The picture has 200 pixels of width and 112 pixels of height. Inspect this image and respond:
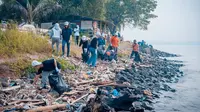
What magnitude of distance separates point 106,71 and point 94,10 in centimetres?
2027

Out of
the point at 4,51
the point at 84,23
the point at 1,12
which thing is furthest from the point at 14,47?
the point at 1,12

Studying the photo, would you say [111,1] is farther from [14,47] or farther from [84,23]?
[14,47]

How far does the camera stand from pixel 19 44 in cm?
1157

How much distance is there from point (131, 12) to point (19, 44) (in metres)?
32.9

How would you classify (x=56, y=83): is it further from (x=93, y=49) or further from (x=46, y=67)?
(x=93, y=49)

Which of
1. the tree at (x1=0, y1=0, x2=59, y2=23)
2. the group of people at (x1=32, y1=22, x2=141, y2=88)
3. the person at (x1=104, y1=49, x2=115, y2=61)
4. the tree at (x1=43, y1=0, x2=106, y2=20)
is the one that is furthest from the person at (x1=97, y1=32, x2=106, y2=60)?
the tree at (x1=43, y1=0, x2=106, y2=20)

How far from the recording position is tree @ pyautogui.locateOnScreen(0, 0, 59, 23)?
81.8 ft

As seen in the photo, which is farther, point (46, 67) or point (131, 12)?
point (131, 12)

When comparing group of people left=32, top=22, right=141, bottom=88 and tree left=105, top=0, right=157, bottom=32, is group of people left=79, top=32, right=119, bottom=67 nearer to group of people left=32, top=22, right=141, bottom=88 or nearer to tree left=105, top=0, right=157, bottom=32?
group of people left=32, top=22, right=141, bottom=88

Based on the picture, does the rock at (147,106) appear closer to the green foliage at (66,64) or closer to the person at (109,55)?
the green foliage at (66,64)

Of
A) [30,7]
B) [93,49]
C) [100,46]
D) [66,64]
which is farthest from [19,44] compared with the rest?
[30,7]

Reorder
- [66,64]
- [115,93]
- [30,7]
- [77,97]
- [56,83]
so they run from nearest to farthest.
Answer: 1. [56,83]
2. [77,97]
3. [115,93]
4. [66,64]
5. [30,7]

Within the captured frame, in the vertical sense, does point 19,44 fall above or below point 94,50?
above

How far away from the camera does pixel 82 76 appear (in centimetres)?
1072
